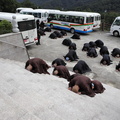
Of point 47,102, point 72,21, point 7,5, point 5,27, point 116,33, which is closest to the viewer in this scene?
point 47,102

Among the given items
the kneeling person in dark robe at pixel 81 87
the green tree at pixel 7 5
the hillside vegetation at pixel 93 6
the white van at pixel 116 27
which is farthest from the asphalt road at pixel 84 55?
the green tree at pixel 7 5

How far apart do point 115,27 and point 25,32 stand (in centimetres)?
Answer: 984

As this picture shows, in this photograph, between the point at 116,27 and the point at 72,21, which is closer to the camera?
the point at 116,27

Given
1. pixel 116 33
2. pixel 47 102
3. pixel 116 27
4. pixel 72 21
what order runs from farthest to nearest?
pixel 72 21, pixel 116 33, pixel 116 27, pixel 47 102

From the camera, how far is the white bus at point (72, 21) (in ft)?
55.5

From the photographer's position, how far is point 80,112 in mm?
4078

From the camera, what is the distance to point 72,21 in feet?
59.1

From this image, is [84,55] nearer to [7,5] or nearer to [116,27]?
[116,27]

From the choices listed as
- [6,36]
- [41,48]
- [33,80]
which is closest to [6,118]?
[33,80]

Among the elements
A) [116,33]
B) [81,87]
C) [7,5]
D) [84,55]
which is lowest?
[84,55]

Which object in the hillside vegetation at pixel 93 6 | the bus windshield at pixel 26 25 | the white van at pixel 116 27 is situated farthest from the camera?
the hillside vegetation at pixel 93 6

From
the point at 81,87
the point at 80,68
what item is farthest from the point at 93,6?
the point at 81,87

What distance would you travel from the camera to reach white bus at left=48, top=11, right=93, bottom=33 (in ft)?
55.5

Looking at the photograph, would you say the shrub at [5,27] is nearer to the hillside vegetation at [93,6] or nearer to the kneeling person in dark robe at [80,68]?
the kneeling person in dark robe at [80,68]
